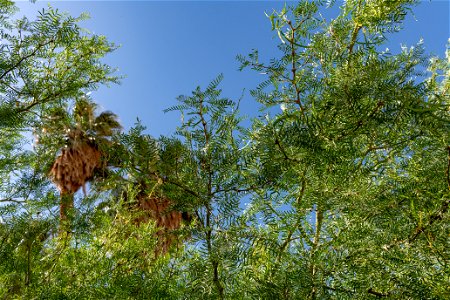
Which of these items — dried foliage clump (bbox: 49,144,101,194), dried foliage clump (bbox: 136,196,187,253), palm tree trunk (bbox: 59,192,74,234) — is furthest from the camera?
dried foliage clump (bbox: 49,144,101,194)

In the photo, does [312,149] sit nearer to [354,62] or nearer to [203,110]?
[203,110]

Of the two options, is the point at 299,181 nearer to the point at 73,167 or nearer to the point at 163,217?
the point at 163,217

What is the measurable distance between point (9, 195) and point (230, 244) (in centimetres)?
281

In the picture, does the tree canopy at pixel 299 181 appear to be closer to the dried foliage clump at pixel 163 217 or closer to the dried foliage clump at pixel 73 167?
the dried foliage clump at pixel 163 217

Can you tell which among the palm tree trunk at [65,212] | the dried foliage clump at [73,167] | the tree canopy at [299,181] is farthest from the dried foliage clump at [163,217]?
the dried foliage clump at [73,167]

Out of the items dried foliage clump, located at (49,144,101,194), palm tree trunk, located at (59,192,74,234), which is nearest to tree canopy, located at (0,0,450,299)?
palm tree trunk, located at (59,192,74,234)

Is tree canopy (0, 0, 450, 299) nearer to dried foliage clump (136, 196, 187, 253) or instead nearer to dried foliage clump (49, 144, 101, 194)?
dried foliage clump (136, 196, 187, 253)

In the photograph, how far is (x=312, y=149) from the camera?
91 cm

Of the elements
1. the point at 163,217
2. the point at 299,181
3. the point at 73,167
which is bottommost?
the point at 299,181

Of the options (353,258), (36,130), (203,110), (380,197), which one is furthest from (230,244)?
(36,130)

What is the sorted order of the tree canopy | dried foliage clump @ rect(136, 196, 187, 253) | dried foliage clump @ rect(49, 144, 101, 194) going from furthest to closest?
dried foliage clump @ rect(49, 144, 101, 194) < dried foliage clump @ rect(136, 196, 187, 253) < the tree canopy

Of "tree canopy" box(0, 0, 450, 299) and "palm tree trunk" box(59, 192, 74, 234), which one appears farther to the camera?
"palm tree trunk" box(59, 192, 74, 234)

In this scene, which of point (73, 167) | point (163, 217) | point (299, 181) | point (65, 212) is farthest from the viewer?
point (73, 167)

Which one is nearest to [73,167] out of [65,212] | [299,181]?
[65,212]
